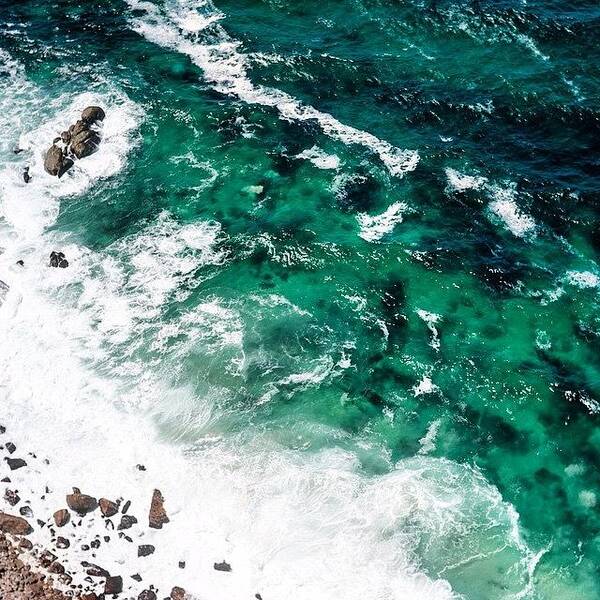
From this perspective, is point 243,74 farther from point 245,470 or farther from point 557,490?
point 557,490

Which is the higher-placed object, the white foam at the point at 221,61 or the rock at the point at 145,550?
the white foam at the point at 221,61

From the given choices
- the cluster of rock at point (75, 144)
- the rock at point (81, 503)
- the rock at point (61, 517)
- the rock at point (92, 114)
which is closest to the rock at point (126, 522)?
the rock at point (81, 503)

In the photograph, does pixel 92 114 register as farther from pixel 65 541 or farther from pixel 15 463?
pixel 65 541

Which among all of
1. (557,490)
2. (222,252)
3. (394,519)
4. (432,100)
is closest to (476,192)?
(432,100)

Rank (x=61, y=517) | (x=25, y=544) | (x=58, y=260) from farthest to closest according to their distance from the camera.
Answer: (x=58, y=260), (x=61, y=517), (x=25, y=544)

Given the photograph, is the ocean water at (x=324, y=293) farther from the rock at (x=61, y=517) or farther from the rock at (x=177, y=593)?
the rock at (x=61, y=517)

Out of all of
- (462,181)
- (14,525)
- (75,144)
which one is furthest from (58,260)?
(462,181)
